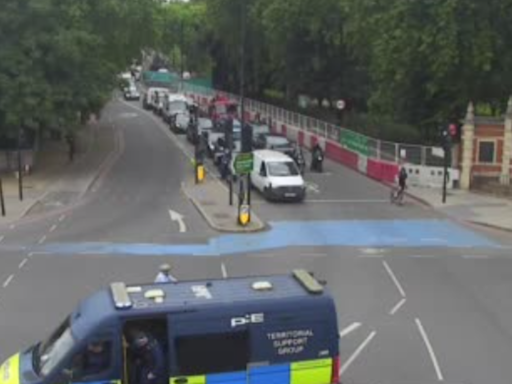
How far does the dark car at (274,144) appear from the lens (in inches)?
1822

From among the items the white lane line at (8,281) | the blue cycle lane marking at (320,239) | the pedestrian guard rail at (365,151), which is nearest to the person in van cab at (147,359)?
the white lane line at (8,281)

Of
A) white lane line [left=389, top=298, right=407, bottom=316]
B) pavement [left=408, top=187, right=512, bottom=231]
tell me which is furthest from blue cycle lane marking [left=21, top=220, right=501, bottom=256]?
white lane line [left=389, top=298, right=407, bottom=316]

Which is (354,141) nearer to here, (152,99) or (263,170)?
(263,170)

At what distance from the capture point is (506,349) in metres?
17.0

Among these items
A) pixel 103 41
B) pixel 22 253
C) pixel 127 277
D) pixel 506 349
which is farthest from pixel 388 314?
pixel 103 41

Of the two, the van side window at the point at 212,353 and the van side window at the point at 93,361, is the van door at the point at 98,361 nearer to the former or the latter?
the van side window at the point at 93,361

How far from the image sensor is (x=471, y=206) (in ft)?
116

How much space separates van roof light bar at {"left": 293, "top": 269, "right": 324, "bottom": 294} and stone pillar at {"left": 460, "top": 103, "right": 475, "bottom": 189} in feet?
90.1

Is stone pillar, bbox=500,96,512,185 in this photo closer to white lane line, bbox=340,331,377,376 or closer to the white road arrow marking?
the white road arrow marking

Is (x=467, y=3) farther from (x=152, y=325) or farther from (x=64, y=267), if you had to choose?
(x=152, y=325)

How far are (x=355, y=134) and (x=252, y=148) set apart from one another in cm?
606

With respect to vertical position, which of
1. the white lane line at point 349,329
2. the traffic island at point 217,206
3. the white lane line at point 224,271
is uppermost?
the white lane line at point 349,329

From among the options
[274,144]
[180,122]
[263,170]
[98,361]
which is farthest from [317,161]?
[98,361]

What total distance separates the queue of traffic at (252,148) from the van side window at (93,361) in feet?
75.4
